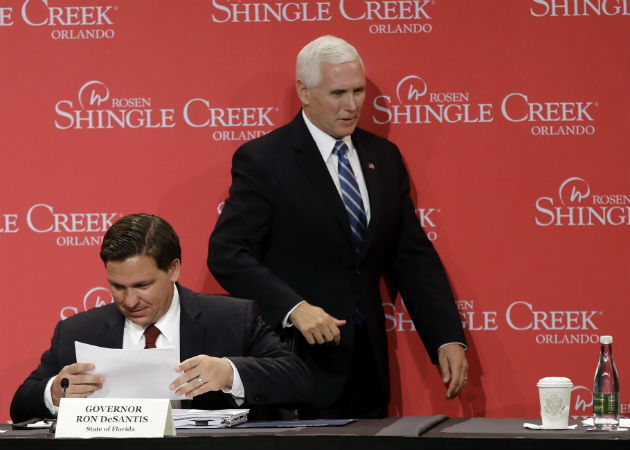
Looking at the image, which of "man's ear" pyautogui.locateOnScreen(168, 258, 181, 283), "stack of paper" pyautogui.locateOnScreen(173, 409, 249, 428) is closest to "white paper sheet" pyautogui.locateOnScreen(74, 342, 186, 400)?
"stack of paper" pyautogui.locateOnScreen(173, 409, 249, 428)

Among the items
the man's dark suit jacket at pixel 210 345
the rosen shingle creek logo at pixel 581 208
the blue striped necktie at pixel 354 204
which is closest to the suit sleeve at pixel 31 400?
the man's dark suit jacket at pixel 210 345

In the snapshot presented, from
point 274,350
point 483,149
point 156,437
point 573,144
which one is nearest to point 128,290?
point 274,350

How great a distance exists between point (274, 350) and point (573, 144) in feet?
5.65

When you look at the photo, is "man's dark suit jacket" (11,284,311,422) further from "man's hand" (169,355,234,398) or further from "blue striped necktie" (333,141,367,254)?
"blue striped necktie" (333,141,367,254)

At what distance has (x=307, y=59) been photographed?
3885 mm

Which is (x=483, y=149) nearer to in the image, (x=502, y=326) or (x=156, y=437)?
(x=502, y=326)

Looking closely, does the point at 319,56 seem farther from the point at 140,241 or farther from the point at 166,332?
the point at 166,332

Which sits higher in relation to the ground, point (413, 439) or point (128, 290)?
point (128, 290)

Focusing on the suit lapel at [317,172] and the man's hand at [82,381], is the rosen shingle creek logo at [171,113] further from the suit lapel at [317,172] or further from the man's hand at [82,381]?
the man's hand at [82,381]

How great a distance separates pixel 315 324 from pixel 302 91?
3.11 ft

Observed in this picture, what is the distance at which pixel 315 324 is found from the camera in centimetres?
354

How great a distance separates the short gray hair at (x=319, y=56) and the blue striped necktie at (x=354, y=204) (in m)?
0.36

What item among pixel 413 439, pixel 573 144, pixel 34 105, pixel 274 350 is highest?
pixel 34 105

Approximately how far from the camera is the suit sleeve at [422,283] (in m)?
3.94
